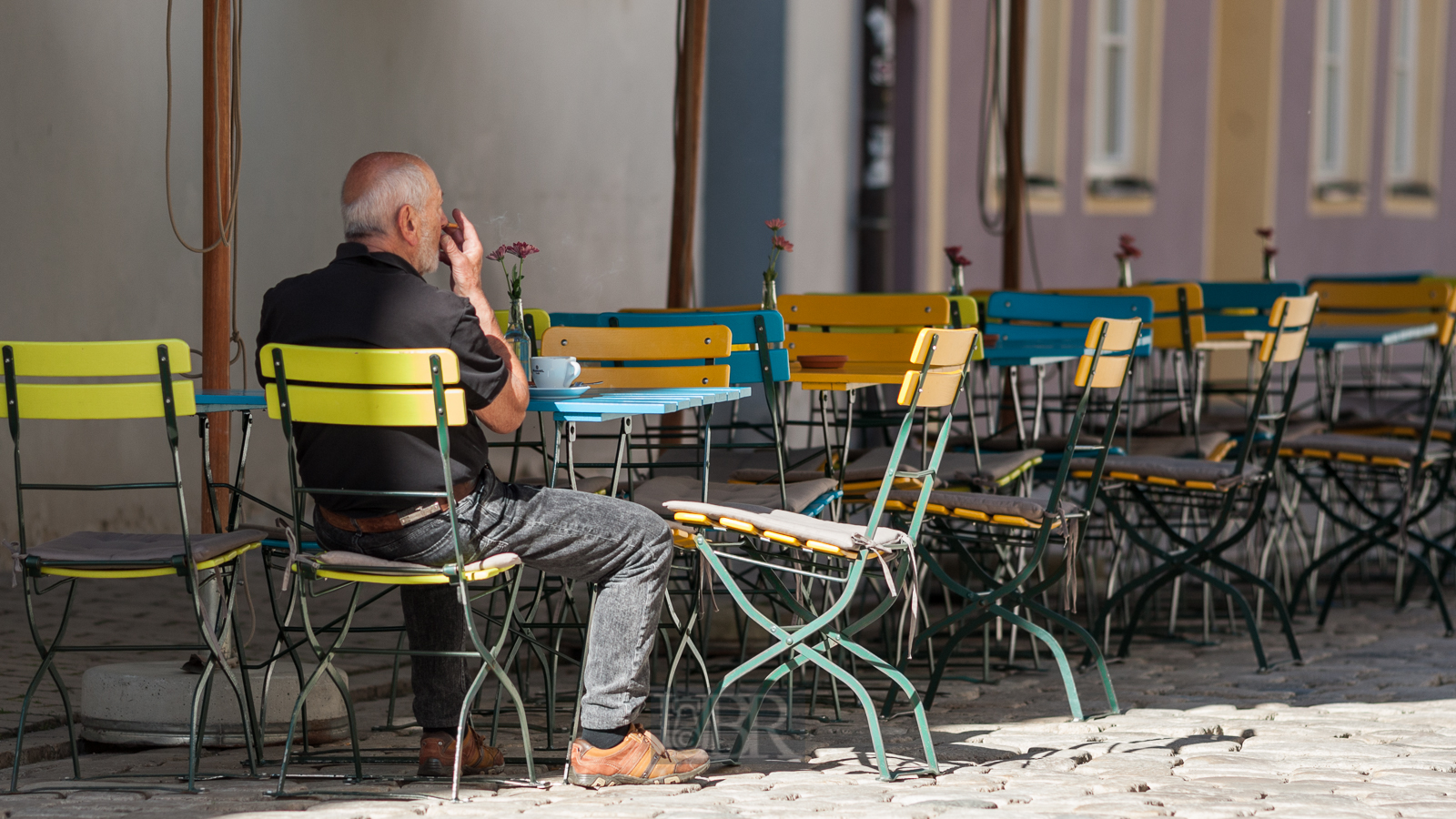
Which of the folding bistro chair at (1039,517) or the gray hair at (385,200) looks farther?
the folding bistro chair at (1039,517)

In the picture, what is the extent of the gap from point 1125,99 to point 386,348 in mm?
12362

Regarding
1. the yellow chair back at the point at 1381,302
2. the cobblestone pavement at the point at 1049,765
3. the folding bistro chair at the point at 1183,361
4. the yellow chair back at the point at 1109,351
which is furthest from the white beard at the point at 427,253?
the yellow chair back at the point at 1381,302

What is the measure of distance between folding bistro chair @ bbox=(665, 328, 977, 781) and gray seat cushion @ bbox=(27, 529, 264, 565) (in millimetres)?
997

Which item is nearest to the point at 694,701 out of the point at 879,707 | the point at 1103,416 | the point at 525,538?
the point at 879,707

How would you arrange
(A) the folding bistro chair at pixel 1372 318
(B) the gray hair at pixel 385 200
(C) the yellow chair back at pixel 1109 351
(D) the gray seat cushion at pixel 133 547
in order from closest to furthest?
(D) the gray seat cushion at pixel 133 547
(B) the gray hair at pixel 385 200
(C) the yellow chair back at pixel 1109 351
(A) the folding bistro chair at pixel 1372 318

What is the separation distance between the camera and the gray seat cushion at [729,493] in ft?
15.8

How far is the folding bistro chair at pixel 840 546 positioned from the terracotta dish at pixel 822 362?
2.85ft

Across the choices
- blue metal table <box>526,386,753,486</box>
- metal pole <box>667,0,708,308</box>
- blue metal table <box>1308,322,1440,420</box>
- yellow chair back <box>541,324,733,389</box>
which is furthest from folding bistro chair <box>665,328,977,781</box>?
blue metal table <box>1308,322,1440,420</box>

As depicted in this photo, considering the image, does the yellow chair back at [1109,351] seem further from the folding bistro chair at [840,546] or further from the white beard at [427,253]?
the white beard at [427,253]

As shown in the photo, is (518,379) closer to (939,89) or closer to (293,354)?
(293,354)

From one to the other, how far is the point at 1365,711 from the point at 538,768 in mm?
2384

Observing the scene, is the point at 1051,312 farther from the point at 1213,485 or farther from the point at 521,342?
the point at 521,342

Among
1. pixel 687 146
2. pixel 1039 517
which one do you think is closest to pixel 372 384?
pixel 1039 517

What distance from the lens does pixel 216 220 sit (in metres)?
4.92
